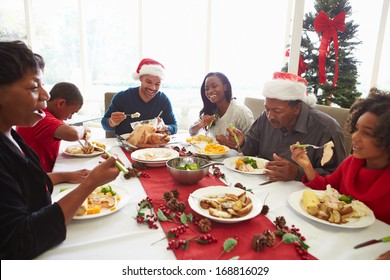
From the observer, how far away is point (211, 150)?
201 centimetres

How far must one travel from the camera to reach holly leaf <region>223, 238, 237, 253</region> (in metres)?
0.93

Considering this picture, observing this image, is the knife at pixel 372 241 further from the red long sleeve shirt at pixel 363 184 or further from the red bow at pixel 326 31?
the red bow at pixel 326 31

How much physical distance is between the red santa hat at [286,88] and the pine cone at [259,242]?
1.14m

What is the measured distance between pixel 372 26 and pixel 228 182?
13.7 ft

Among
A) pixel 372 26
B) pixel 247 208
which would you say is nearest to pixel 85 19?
pixel 372 26

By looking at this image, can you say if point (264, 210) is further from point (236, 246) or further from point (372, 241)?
point (372, 241)

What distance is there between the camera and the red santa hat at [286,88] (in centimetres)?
186

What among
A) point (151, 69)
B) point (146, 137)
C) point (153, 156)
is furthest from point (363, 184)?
point (151, 69)

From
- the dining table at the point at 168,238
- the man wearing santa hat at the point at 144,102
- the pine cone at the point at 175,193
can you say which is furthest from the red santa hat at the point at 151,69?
the pine cone at the point at 175,193

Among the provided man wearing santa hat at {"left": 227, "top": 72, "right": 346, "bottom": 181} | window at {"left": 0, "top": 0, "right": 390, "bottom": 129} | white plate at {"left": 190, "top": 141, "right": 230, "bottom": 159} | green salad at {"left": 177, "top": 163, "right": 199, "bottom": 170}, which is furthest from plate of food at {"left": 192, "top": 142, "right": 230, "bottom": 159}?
window at {"left": 0, "top": 0, "right": 390, "bottom": 129}

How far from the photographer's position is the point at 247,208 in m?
1.12

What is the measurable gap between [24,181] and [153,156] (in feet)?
2.85

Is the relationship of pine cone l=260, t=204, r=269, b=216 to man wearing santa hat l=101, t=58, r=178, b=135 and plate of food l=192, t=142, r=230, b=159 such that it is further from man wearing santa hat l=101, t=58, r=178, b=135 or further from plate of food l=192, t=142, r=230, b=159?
man wearing santa hat l=101, t=58, r=178, b=135

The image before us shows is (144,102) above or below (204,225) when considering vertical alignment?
above
